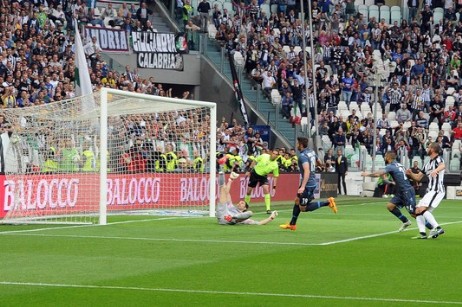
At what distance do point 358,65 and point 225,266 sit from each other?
3654 cm

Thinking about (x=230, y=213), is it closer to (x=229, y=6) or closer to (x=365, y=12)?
(x=229, y=6)

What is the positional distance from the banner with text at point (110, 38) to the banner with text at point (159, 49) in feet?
1.53

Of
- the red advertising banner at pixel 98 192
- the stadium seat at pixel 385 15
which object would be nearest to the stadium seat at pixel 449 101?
the stadium seat at pixel 385 15

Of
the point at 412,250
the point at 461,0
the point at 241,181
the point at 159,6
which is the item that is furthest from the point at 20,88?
the point at 461,0

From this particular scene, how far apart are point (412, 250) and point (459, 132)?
95.3 ft

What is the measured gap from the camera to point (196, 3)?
167ft

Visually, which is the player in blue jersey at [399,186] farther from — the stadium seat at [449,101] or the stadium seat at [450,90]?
the stadium seat at [450,90]

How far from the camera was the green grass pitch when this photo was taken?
43.8 feet

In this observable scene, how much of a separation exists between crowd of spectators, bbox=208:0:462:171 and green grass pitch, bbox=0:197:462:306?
21.8 metres

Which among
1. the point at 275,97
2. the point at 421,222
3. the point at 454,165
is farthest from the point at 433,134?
the point at 421,222

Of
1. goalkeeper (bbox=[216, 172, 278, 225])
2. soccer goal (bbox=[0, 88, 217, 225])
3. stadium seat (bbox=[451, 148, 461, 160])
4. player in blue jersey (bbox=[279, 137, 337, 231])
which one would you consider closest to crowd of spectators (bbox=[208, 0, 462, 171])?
stadium seat (bbox=[451, 148, 461, 160])

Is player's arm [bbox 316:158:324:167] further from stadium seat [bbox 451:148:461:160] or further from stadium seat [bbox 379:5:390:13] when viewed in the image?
stadium seat [bbox 379:5:390:13]

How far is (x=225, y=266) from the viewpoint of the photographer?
16.6 metres

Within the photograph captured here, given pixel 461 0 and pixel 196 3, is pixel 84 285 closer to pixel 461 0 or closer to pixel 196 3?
pixel 196 3
